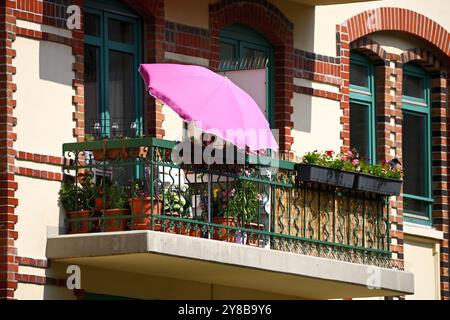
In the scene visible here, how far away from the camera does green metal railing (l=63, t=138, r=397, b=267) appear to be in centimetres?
2080

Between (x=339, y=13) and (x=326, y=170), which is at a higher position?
(x=339, y=13)

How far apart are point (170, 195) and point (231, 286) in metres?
2.84

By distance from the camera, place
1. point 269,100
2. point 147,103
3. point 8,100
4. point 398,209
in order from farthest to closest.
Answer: point 398,209 → point 269,100 → point 147,103 → point 8,100

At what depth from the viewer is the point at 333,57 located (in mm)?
25734

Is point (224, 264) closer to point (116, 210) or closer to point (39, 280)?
point (116, 210)

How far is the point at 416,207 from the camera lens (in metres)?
27.3

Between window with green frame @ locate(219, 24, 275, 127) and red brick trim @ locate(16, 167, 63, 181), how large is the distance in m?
3.74

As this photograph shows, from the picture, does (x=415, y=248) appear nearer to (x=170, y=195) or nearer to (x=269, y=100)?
(x=269, y=100)

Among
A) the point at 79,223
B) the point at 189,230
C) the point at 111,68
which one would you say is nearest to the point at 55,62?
the point at 111,68

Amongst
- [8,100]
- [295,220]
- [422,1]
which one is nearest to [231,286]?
[295,220]

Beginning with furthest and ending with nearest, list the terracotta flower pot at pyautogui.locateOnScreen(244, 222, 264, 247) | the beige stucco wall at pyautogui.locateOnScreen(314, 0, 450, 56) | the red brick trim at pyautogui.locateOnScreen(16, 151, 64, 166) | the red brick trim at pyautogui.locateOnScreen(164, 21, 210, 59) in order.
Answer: the beige stucco wall at pyautogui.locateOnScreen(314, 0, 450, 56)
the red brick trim at pyautogui.locateOnScreen(164, 21, 210, 59)
the terracotta flower pot at pyautogui.locateOnScreen(244, 222, 264, 247)
the red brick trim at pyautogui.locateOnScreen(16, 151, 64, 166)

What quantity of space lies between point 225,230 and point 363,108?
566cm

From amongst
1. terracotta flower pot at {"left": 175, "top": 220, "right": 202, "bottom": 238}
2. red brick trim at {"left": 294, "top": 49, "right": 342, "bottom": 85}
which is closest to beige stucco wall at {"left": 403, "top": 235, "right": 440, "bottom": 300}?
red brick trim at {"left": 294, "top": 49, "right": 342, "bottom": 85}

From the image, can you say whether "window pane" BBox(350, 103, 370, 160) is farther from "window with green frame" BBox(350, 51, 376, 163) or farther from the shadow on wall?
the shadow on wall
